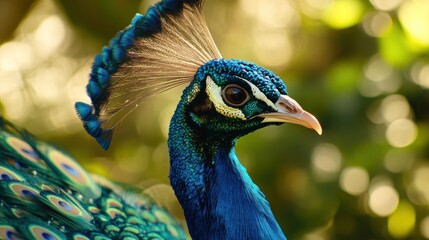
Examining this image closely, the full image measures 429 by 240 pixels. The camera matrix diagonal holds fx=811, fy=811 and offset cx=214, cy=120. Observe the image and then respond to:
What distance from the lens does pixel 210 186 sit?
1386 millimetres

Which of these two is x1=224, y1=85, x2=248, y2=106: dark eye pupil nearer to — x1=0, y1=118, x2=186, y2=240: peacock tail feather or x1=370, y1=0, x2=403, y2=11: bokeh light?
x1=0, y1=118, x2=186, y2=240: peacock tail feather

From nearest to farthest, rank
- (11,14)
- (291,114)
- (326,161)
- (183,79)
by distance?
(291,114)
(183,79)
(326,161)
(11,14)

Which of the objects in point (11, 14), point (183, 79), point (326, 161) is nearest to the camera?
point (183, 79)

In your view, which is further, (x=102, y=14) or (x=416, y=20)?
(x=102, y=14)

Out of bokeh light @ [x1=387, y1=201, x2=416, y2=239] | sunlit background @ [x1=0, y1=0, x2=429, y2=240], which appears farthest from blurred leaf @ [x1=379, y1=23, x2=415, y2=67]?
bokeh light @ [x1=387, y1=201, x2=416, y2=239]

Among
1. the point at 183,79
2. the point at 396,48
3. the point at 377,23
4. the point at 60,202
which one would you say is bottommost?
the point at 60,202

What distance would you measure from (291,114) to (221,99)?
0.40 ft

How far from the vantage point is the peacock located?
133 centimetres

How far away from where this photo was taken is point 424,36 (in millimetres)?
2574

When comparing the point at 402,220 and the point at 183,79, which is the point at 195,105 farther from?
the point at 402,220

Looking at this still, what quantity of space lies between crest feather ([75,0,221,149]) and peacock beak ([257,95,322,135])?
0.56 feet

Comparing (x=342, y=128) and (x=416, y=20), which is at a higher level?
(x=416, y=20)

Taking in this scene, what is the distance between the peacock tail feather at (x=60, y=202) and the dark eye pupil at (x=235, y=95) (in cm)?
37

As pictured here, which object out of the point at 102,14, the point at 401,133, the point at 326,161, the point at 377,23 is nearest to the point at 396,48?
the point at 377,23
